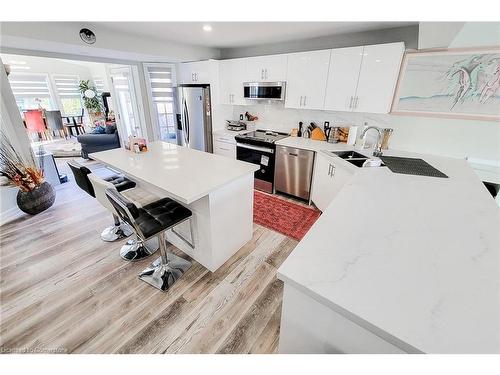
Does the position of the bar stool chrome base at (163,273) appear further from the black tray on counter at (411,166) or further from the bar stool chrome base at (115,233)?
the black tray on counter at (411,166)

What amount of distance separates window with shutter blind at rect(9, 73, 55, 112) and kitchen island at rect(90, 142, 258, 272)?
24.4 ft

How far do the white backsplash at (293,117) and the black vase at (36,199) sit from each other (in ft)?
10.9

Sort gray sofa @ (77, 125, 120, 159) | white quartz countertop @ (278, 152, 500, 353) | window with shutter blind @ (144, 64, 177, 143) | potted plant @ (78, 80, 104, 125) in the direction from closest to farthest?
1. white quartz countertop @ (278, 152, 500, 353)
2. window with shutter blind @ (144, 64, 177, 143)
3. gray sofa @ (77, 125, 120, 159)
4. potted plant @ (78, 80, 104, 125)

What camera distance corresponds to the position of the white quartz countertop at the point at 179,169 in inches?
65.9

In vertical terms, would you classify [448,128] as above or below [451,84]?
below

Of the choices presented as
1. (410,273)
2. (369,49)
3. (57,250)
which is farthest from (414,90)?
(57,250)

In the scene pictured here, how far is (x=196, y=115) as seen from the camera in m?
4.07

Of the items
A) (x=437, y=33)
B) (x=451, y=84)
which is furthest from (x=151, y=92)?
(x=451, y=84)

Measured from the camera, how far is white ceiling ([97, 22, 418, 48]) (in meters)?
2.49

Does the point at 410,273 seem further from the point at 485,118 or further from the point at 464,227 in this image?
the point at 485,118

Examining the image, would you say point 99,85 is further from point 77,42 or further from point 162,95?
point 77,42

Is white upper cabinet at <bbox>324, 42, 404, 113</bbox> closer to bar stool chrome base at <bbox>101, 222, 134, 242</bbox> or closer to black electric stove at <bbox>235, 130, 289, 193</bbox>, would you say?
black electric stove at <bbox>235, 130, 289, 193</bbox>

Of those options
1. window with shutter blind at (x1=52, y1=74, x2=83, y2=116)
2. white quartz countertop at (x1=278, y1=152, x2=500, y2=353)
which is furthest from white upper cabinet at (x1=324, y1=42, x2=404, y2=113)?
window with shutter blind at (x1=52, y1=74, x2=83, y2=116)

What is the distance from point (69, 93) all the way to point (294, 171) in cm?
921
